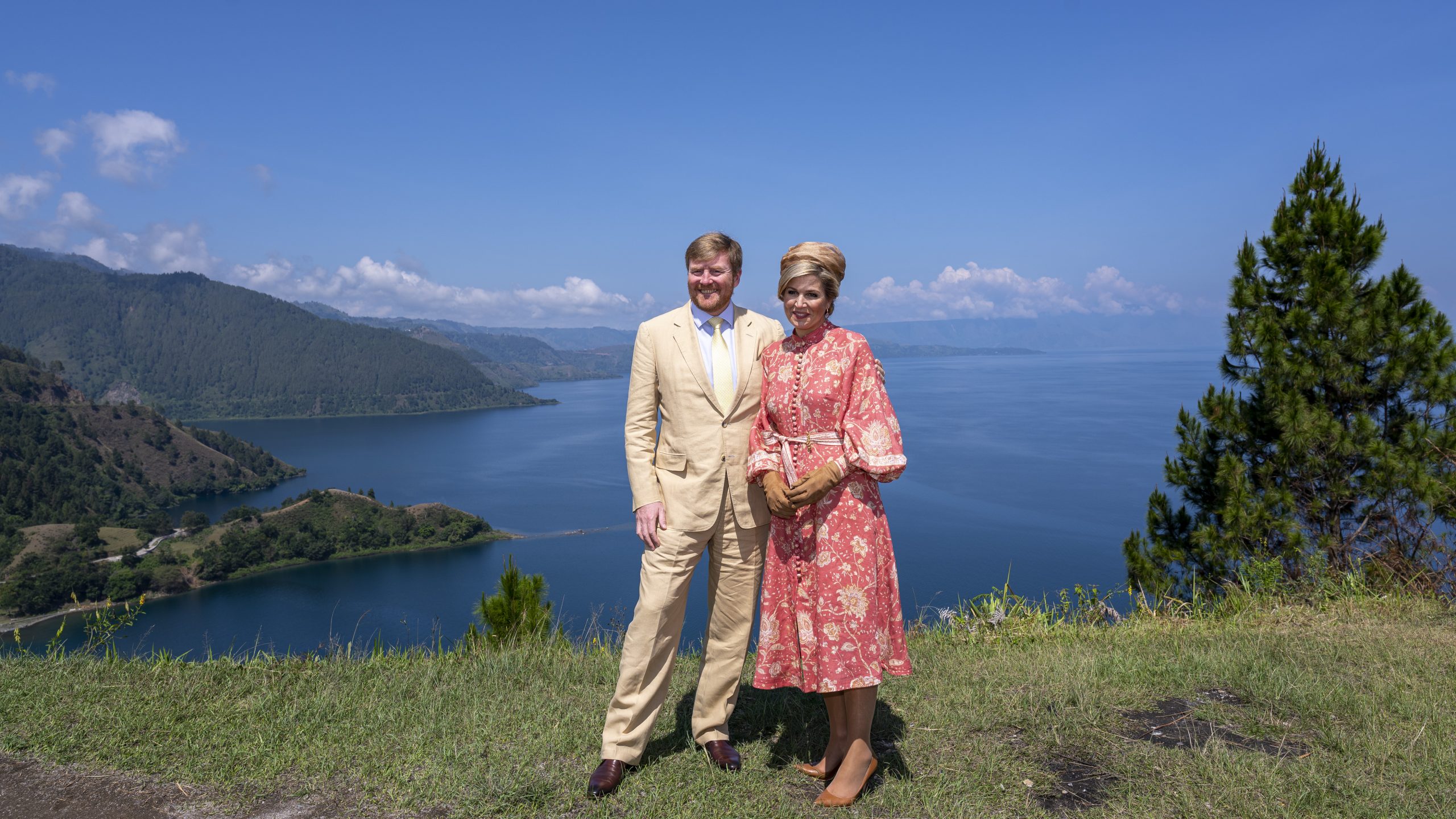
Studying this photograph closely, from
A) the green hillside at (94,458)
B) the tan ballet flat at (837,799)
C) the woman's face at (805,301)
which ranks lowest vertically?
the green hillside at (94,458)

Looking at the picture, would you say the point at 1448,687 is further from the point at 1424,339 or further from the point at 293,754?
the point at 1424,339

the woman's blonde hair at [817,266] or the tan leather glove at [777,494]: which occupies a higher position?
the woman's blonde hair at [817,266]

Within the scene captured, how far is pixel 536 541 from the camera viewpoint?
45656 mm

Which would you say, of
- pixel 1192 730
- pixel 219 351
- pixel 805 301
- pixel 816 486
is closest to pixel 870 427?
pixel 816 486

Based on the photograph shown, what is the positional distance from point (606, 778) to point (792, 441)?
1.14 metres

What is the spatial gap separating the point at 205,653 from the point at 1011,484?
4786 cm

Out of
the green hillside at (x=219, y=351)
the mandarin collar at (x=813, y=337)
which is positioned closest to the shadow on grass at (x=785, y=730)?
the mandarin collar at (x=813, y=337)

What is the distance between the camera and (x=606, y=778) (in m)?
2.37

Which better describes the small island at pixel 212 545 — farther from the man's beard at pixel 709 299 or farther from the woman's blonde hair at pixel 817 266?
the woman's blonde hair at pixel 817 266

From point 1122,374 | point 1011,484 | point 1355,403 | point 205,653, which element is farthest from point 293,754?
point 1122,374

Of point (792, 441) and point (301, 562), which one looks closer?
point (792, 441)

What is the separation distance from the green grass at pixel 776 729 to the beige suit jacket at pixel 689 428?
0.84 meters

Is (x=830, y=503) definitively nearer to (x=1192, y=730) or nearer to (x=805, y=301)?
(x=805, y=301)

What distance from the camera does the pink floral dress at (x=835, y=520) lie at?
2.30 metres
